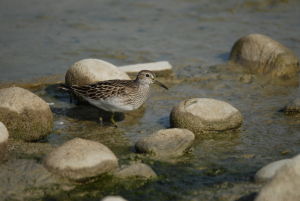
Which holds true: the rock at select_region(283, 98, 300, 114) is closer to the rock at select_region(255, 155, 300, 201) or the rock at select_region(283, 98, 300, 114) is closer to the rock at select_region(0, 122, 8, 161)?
the rock at select_region(255, 155, 300, 201)

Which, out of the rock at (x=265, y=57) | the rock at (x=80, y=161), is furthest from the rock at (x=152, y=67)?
the rock at (x=80, y=161)

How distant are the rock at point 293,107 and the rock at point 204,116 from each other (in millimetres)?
1289

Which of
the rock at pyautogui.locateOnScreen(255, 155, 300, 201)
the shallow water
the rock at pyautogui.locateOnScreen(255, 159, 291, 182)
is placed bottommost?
the shallow water

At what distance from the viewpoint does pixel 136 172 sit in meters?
7.91

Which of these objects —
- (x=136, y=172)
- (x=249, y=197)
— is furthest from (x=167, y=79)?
(x=249, y=197)

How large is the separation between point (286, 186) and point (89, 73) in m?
5.78

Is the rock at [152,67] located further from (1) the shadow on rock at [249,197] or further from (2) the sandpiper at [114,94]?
(1) the shadow on rock at [249,197]

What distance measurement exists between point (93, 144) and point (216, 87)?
519 cm

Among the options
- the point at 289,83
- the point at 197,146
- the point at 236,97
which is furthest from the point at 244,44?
the point at 197,146

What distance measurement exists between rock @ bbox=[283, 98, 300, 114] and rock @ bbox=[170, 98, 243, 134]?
4.23 feet

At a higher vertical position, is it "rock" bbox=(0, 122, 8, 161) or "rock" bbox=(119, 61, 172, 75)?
"rock" bbox=(0, 122, 8, 161)

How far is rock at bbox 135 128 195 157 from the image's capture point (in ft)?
28.5

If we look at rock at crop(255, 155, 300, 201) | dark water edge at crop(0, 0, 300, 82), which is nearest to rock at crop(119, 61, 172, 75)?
dark water edge at crop(0, 0, 300, 82)

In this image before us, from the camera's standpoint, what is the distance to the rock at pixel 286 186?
6465mm
